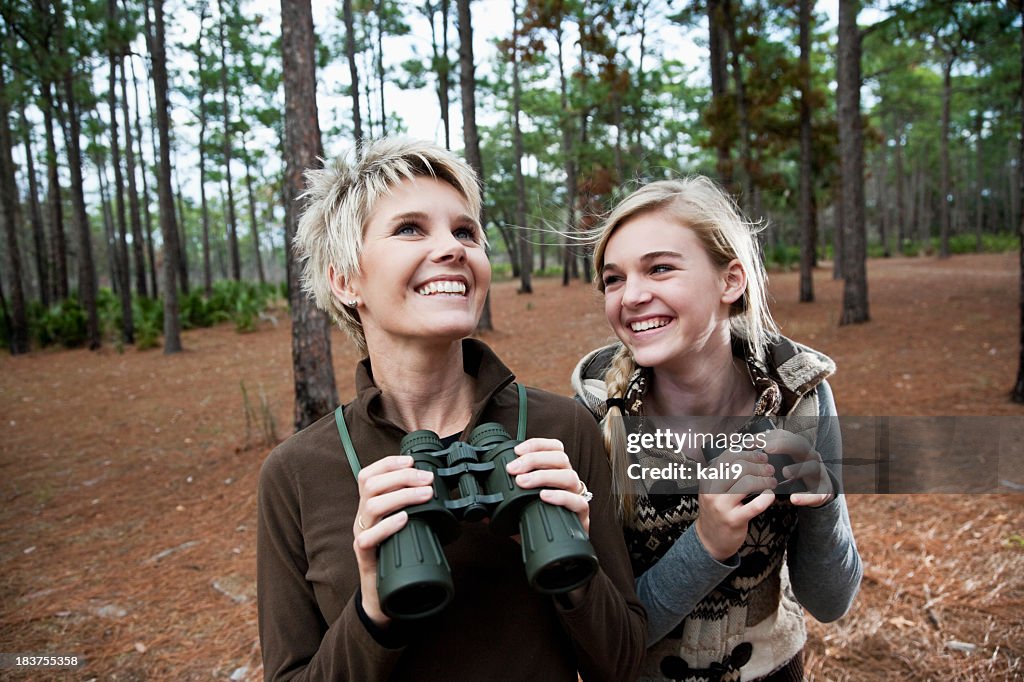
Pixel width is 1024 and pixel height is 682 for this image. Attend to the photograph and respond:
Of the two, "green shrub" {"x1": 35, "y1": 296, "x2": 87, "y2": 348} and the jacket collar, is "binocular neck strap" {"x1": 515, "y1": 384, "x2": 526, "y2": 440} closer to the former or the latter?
the jacket collar

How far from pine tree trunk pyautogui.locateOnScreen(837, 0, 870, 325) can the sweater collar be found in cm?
1098

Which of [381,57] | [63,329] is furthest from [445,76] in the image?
[63,329]

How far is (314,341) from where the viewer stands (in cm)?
560

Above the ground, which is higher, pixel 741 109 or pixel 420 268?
pixel 741 109

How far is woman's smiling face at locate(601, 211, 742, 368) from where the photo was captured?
4.44 ft

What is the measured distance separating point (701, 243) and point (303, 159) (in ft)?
15.8

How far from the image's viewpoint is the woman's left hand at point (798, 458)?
116 centimetres

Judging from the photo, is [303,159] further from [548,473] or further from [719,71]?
[719,71]

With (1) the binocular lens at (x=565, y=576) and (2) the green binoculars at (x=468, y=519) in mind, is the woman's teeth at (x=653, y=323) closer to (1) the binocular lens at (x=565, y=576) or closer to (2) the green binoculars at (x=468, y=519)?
(2) the green binoculars at (x=468, y=519)

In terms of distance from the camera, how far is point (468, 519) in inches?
40.2

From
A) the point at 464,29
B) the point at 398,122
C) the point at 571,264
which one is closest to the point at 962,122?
the point at 571,264

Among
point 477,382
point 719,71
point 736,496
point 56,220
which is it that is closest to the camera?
point 736,496

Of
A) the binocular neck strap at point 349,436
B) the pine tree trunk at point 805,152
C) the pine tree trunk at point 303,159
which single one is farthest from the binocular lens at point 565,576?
the pine tree trunk at point 805,152

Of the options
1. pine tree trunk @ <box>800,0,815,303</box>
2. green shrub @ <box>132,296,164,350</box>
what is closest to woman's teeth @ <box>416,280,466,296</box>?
pine tree trunk @ <box>800,0,815,303</box>
